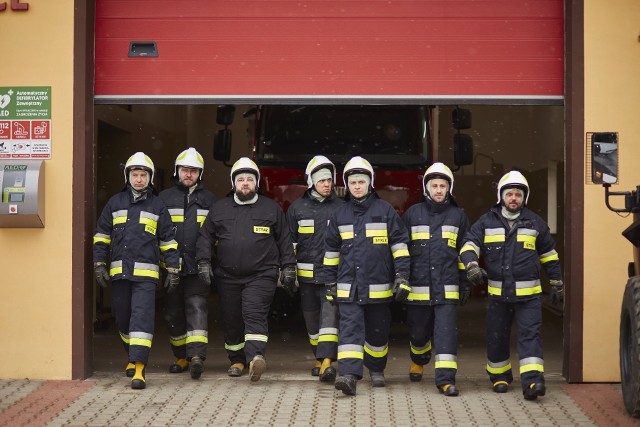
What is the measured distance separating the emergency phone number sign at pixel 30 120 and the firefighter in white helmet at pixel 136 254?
2.58 feet

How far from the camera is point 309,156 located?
12.0 m

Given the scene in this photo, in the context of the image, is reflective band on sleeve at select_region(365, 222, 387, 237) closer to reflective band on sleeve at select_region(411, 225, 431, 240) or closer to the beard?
reflective band on sleeve at select_region(411, 225, 431, 240)

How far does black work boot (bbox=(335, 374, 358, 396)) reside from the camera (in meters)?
8.39

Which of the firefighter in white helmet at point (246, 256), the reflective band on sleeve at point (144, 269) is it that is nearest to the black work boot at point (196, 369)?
the firefighter in white helmet at point (246, 256)

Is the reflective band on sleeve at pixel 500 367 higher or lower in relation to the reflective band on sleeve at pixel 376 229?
lower

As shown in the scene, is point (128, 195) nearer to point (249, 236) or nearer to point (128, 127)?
point (249, 236)

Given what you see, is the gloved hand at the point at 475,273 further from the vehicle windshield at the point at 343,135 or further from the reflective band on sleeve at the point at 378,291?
the vehicle windshield at the point at 343,135

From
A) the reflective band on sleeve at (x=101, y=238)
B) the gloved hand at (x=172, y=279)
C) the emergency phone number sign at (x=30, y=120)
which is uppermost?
the emergency phone number sign at (x=30, y=120)

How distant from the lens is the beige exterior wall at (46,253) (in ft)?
30.3

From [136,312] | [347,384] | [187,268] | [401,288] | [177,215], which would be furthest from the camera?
[177,215]

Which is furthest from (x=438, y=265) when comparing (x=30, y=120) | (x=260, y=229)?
(x=30, y=120)

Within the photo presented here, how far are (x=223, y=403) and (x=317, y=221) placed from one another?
6.97 feet

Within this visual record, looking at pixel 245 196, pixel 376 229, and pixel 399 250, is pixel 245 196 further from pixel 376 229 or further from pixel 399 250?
pixel 399 250

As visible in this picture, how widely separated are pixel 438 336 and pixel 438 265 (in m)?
0.59
